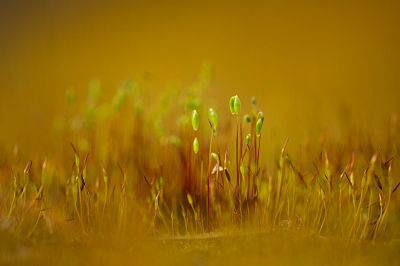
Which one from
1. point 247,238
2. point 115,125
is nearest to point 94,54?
point 115,125

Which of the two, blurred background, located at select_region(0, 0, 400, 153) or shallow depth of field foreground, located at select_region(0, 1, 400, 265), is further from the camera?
blurred background, located at select_region(0, 0, 400, 153)

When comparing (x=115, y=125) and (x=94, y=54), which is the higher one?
(x=94, y=54)

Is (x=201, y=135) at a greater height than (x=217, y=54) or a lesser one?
lesser

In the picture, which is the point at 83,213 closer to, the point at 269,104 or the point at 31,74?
the point at 269,104

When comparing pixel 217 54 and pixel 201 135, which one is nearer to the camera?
pixel 201 135

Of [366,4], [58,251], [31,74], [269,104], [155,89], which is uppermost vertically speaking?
[366,4]

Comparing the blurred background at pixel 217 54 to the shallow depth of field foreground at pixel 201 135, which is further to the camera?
the blurred background at pixel 217 54
